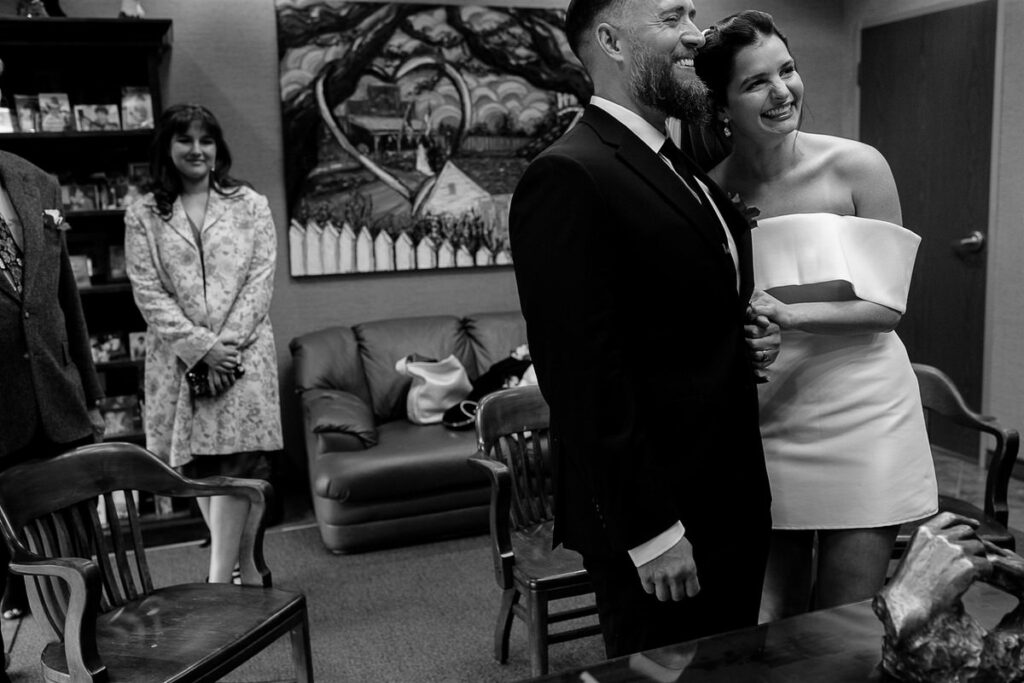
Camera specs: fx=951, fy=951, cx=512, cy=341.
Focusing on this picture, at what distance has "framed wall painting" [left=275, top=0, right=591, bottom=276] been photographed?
470cm

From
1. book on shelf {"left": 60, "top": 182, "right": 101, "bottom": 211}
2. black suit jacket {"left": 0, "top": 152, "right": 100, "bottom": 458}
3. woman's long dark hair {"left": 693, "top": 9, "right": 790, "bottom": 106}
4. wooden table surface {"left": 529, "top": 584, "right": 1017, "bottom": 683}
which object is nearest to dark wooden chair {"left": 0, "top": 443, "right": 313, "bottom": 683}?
black suit jacket {"left": 0, "top": 152, "right": 100, "bottom": 458}

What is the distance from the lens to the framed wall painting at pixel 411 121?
185 inches

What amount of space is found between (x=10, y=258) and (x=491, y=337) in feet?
8.34

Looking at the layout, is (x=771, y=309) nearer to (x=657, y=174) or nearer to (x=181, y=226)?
(x=657, y=174)

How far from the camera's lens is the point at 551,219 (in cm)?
143

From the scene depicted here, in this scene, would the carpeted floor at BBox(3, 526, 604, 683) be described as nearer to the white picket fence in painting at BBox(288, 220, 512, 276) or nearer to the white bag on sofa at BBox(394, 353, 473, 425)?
the white bag on sofa at BBox(394, 353, 473, 425)

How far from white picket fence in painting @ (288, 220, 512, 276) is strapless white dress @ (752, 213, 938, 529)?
328 centimetres

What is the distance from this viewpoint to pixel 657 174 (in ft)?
4.96

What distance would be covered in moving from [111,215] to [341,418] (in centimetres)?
134

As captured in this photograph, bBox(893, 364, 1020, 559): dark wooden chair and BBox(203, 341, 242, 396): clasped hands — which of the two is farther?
BBox(203, 341, 242, 396): clasped hands

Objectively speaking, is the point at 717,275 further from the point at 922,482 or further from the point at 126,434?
the point at 126,434

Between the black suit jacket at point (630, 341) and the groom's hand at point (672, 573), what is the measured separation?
1.8 inches

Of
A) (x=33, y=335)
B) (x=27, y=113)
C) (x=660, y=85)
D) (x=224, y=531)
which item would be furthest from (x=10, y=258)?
(x=660, y=85)

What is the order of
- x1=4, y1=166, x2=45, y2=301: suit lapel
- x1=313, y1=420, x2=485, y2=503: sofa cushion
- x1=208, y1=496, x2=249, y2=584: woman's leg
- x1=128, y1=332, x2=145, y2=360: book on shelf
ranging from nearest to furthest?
x1=4, y1=166, x2=45, y2=301: suit lapel
x1=208, y1=496, x2=249, y2=584: woman's leg
x1=313, y1=420, x2=485, y2=503: sofa cushion
x1=128, y1=332, x2=145, y2=360: book on shelf
